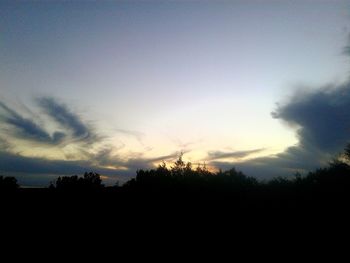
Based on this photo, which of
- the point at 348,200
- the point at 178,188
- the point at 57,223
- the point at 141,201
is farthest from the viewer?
the point at 178,188

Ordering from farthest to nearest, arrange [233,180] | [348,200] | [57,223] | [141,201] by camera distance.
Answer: [233,180] → [348,200] → [141,201] → [57,223]

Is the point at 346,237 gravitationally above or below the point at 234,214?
below

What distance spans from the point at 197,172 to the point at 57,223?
62.9ft

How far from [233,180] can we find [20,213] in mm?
22147

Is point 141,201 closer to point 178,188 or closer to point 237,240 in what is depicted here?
point 178,188

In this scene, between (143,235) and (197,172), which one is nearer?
(143,235)

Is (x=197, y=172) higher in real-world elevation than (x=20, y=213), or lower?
higher

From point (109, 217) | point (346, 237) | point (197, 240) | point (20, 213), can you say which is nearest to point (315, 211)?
point (346, 237)

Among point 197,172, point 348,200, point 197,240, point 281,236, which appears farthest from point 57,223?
point 348,200

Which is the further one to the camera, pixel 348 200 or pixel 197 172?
pixel 197 172

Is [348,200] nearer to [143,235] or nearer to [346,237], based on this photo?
[346,237]

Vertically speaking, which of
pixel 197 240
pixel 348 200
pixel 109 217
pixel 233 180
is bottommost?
pixel 197 240

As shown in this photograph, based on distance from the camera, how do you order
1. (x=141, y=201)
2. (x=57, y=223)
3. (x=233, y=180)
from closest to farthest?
(x=57, y=223), (x=141, y=201), (x=233, y=180)

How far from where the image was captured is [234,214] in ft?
79.3
